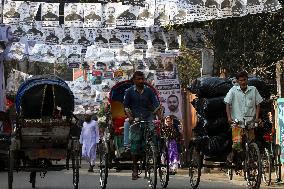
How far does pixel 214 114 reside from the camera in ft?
44.4

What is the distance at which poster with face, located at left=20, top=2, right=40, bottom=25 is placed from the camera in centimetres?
2436

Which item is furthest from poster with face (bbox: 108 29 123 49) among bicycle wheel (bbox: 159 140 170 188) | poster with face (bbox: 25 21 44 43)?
bicycle wheel (bbox: 159 140 170 188)

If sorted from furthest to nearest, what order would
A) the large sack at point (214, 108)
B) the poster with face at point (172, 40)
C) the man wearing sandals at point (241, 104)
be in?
the poster with face at point (172, 40) < the large sack at point (214, 108) < the man wearing sandals at point (241, 104)

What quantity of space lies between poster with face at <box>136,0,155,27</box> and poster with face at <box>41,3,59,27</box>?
9.28ft

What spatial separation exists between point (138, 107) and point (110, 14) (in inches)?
421

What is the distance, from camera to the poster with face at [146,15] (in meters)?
23.1

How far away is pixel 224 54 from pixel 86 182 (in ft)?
28.1

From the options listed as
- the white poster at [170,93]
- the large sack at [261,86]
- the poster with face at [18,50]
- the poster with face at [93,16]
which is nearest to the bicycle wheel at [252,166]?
the large sack at [261,86]

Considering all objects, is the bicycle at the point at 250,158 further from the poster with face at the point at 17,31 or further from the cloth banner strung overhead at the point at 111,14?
the poster with face at the point at 17,31

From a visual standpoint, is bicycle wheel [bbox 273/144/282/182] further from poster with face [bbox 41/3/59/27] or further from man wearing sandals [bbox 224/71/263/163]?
poster with face [bbox 41/3/59/27]

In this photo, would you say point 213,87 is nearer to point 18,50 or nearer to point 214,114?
point 214,114

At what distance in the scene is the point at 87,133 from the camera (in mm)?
24984

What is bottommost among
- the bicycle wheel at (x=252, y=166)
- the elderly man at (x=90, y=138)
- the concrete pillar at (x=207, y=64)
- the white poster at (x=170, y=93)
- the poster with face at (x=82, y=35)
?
the bicycle wheel at (x=252, y=166)

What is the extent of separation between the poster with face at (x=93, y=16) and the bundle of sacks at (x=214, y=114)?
33.4ft
